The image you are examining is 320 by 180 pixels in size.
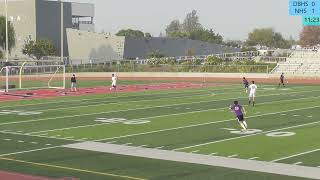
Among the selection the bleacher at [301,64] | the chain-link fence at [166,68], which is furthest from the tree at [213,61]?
the bleacher at [301,64]

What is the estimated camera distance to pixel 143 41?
3561 inches

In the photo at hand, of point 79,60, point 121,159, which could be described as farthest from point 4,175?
point 79,60

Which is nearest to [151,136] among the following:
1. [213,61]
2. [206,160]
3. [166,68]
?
[206,160]

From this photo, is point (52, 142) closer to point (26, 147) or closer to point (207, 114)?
point (26, 147)

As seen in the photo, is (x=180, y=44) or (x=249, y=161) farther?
(x=180, y=44)

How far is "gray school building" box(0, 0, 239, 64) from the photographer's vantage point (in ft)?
283

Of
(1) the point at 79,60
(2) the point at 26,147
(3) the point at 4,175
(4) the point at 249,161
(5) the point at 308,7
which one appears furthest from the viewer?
(1) the point at 79,60

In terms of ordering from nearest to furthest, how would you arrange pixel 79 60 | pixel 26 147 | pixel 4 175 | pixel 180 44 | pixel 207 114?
pixel 4 175, pixel 26 147, pixel 207 114, pixel 79 60, pixel 180 44

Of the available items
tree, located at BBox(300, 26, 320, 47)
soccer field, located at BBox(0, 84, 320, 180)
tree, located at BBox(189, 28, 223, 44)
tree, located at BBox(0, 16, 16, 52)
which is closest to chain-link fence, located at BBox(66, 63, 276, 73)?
tree, located at BBox(0, 16, 16, 52)

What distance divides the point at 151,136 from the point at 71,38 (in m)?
71.1

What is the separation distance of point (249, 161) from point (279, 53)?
76.9 meters

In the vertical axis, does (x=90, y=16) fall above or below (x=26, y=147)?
above

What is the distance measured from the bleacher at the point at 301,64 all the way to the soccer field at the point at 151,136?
110 feet

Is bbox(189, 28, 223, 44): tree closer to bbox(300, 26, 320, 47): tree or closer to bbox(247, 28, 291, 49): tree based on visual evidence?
bbox(247, 28, 291, 49): tree
